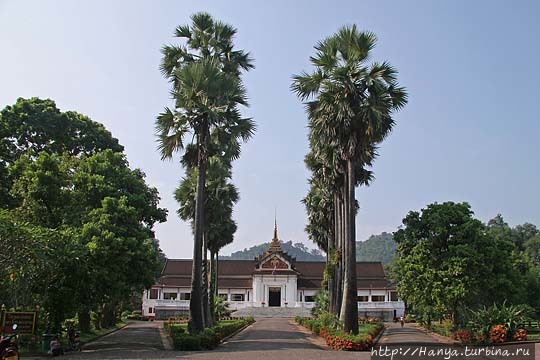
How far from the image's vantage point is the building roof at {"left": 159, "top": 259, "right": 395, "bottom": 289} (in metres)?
71.1

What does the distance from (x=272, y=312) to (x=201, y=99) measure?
1795 inches

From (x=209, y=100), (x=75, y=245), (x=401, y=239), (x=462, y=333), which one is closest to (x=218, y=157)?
(x=209, y=100)

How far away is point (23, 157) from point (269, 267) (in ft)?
163

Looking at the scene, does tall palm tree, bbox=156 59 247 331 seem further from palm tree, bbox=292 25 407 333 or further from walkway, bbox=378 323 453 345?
walkway, bbox=378 323 453 345

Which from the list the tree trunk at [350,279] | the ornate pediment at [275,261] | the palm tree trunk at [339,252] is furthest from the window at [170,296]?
the tree trunk at [350,279]

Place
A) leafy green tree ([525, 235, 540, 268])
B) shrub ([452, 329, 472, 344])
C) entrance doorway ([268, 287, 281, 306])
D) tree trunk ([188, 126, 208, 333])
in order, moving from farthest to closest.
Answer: leafy green tree ([525, 235, 540, 268]) → entrance doorway ([268, 287, 281, 306]) → shrub ([452, 329, 472, 344]) → tree trunk ([188, 126, 208, 333])

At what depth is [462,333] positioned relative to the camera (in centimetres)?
2378

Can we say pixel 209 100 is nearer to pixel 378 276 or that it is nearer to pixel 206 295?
pixel 206 295

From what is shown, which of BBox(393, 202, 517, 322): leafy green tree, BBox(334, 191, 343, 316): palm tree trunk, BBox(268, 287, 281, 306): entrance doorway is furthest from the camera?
BBox(268, 287, 281, 306): entrance doorway

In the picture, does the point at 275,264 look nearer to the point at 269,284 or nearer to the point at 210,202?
the point at 269,284

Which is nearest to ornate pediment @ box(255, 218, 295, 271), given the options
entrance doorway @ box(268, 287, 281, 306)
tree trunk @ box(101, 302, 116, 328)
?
entrance doorway @ box(268, 287, 281, 306)

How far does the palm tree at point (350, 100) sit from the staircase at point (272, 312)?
4164cm

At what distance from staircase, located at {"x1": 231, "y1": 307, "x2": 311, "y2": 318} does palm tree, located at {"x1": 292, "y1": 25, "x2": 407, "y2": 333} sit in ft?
137

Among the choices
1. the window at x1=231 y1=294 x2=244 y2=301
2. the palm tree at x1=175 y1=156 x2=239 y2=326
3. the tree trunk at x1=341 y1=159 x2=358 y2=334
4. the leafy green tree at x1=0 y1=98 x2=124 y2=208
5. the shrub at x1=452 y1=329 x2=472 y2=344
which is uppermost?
the leafy green tree at x1=0 y1=98 x2=124 y2=208
